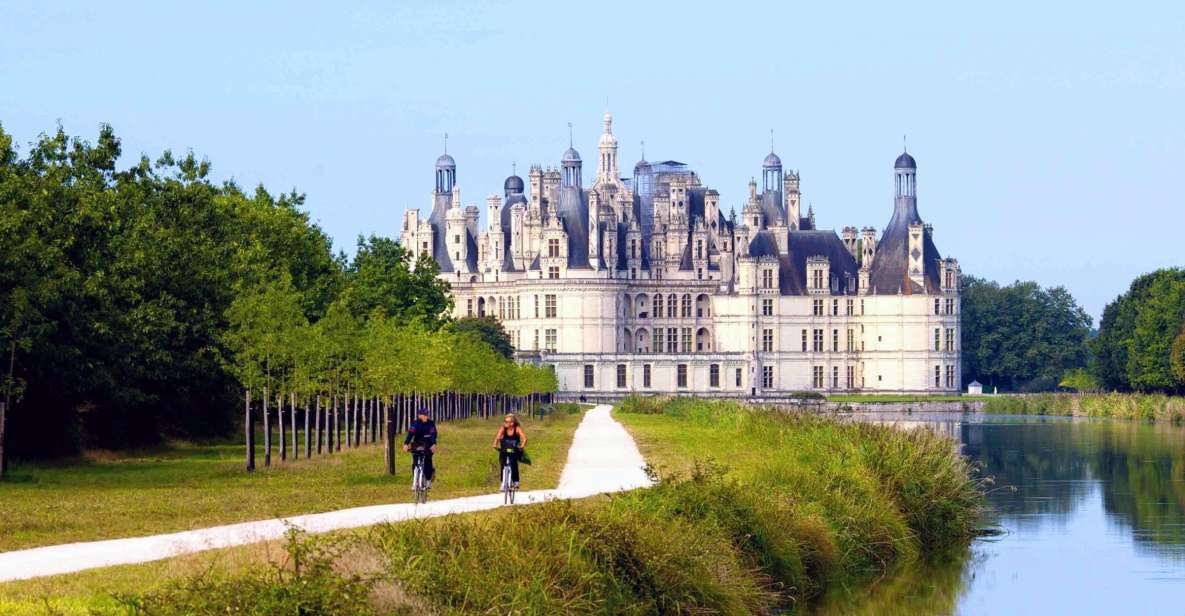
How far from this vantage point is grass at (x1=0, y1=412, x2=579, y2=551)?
20844mm

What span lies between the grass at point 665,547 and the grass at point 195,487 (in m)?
3.31

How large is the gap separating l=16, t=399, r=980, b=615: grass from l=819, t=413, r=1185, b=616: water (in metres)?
0.63

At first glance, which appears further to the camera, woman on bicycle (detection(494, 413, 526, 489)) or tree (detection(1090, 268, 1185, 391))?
tree (detection(1090, 268, 1185, 391))

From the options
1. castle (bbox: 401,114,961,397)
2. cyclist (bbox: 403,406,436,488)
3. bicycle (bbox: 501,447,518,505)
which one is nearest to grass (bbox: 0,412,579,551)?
cyclist (bbox: 403,406,436,488)

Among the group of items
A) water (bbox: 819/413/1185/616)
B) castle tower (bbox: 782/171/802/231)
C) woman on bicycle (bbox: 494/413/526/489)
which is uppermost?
castle tower (bbox: 782/171/802/231)

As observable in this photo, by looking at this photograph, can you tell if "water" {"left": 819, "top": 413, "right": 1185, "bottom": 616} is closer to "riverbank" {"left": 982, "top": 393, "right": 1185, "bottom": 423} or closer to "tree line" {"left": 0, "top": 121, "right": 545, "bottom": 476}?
"tree line" {"left": 0, "top": 121, "right": 545, "bottom": 476}

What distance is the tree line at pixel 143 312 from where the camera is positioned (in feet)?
99.9

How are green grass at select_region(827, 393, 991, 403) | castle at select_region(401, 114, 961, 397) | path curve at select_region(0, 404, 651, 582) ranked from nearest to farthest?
path curve at select_region(0, 404, 651, 582), green grass at select_region(827, 393, 991, 403), castle at select_region(401, 114, 961, 397)

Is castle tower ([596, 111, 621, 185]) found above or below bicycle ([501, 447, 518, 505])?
above

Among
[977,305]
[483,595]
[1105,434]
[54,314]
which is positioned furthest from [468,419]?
[977,305]

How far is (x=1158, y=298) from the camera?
98.5 meters

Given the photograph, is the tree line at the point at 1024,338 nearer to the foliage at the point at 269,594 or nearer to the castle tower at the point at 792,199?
the castle tower at the point at 792,199

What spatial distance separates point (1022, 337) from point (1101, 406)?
44.4 metres

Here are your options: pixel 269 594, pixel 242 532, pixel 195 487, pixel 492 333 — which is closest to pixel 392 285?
pixel 195 487
